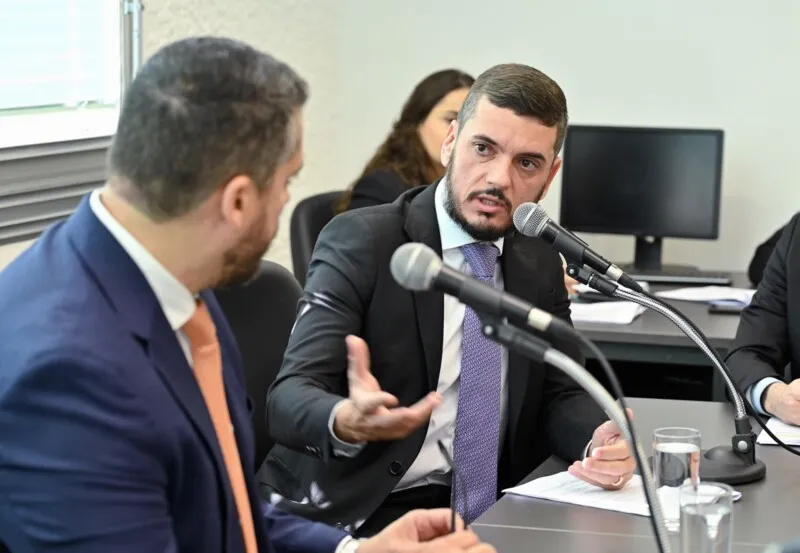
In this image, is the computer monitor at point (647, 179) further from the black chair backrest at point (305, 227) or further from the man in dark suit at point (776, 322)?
the man in dark suit at point (776, 322)

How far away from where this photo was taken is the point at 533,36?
4.68 metres

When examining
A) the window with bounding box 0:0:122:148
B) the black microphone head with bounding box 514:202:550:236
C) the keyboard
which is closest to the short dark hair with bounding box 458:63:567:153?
the black microphone head with bounding box 514:202:550:236

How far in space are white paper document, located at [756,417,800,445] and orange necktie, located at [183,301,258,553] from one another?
1117 millimetres

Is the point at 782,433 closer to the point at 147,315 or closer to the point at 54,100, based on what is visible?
the point at 147,315

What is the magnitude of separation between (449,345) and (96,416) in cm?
117

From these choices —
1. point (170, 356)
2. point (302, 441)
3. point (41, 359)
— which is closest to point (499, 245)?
point (302, 441)

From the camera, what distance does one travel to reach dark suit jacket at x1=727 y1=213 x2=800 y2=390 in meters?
2.71

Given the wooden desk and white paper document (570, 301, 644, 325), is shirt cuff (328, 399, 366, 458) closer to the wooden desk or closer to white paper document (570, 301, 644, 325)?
the wooden desk

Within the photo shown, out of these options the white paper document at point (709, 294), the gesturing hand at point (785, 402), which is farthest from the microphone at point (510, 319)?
the white paper document at point (709, 294)

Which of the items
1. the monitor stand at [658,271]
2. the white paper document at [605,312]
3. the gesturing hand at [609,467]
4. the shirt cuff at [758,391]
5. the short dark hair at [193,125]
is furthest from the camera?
the monitor stand at [658,271]

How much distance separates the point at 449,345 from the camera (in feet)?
7.55

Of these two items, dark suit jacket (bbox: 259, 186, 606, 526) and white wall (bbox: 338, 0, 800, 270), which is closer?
dark suit jacket (bbox: 259, 186, 606, 526)

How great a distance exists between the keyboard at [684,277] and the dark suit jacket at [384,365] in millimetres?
1832

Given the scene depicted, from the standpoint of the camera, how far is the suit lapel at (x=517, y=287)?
7.57ft
